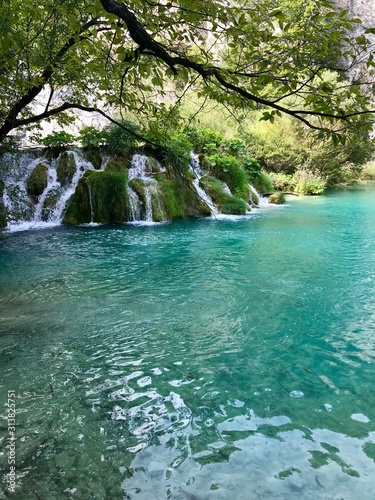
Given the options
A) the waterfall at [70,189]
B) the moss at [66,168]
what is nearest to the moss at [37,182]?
the moss at [66,168]

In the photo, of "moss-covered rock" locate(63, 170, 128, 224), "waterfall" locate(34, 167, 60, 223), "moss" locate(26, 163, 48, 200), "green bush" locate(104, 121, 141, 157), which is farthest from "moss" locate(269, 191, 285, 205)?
"moss" locate(26, 163, 48, 200)

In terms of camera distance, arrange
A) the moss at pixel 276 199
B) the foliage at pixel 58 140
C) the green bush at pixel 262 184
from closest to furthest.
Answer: the foliage at pixel 58 140 → the moss at pixel 276 199 → the green bush at pixel 262 184

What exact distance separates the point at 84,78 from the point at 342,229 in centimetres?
837

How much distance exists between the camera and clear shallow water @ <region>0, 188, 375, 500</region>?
105 inches

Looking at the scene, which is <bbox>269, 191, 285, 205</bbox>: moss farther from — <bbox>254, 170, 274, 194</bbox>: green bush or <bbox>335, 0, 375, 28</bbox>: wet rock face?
<bbox>335, 0, 375, 28</bbox>: wet rock face

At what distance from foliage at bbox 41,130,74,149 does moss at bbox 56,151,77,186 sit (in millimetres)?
677

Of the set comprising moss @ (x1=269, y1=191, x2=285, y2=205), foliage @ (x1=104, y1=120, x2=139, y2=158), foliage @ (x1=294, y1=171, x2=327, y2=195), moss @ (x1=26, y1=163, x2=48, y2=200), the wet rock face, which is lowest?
moss @ (x1=269, y1=191, x2=285, y2=205)

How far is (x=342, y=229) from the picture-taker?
11.7 m

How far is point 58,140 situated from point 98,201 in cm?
337

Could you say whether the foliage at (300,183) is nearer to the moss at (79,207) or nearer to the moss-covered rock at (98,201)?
the moss-covered rock at (98,201)

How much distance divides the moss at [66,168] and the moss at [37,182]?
1.65 ft

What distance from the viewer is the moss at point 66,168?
1371 centimetres

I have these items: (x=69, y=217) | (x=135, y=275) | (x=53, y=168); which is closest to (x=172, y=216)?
(x=69, y=217)

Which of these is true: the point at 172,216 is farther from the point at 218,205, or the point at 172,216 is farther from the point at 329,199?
the point at 329,199
